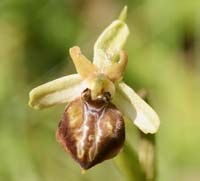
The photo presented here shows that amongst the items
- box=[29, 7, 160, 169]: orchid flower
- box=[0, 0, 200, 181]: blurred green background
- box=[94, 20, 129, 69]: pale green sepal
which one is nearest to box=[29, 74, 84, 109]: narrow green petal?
box=[29, 7, 160, 169]: orchid flower

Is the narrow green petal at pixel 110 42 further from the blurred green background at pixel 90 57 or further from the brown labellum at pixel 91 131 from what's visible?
the blurred green background at pixel 90 57

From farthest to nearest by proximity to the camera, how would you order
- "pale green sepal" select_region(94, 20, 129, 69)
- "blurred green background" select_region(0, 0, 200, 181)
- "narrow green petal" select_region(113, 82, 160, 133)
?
"blurred green background" select_region(0, 0, 200, 181) → "pale green sepal" select_region(94, 20, 129, 69) → "narrow green petal" select_region(113, 82, 160, 133)

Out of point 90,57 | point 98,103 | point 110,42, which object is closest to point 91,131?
point 98,103

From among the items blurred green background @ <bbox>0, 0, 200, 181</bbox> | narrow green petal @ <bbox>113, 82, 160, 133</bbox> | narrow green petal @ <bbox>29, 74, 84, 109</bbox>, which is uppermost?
blurred green background @ <bbox>0, 0, 200, 181</bbox>

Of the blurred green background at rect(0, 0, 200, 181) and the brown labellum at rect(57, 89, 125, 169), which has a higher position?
the blurred green background at rect(0, 0, 200, 181)

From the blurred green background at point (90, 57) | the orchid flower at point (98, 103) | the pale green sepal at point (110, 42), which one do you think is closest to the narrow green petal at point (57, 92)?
the orchid flower at point (98, 103)

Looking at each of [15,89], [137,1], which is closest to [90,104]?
[15,89]

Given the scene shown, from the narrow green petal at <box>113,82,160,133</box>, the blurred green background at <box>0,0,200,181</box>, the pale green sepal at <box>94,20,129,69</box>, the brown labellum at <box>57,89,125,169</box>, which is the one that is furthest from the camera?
the blurred green background at <box>0,0,200,181</box>

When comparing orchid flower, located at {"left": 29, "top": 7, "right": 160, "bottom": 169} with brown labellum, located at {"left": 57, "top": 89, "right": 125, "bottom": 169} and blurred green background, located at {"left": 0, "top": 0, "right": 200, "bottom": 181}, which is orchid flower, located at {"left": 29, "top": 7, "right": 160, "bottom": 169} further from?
blurred green background, located at {"left": 0, "top": 0, "right": 200, "bottom": 181}

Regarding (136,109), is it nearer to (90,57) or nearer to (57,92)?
(57,92)
